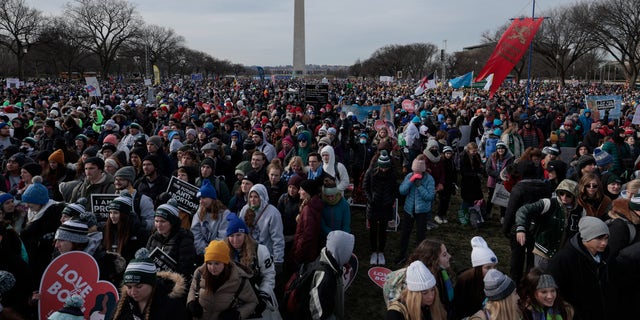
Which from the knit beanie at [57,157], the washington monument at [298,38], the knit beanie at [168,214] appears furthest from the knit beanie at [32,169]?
the washington monument at [298,38]

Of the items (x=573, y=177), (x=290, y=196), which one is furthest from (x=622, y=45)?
(x=290, y=196)

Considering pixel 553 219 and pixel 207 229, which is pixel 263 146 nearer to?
pixel 207 229

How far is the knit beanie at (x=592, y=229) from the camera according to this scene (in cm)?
341

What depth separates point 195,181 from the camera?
5.86 m

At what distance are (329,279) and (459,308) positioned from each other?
102 cm

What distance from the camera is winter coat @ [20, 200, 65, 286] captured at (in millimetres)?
3912

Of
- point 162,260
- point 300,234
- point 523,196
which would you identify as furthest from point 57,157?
point 523,196

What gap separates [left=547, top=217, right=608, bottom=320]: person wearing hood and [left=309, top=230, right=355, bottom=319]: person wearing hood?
165cm

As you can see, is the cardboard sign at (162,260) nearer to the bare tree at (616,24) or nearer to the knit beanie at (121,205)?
the knit beanie at (121,205)

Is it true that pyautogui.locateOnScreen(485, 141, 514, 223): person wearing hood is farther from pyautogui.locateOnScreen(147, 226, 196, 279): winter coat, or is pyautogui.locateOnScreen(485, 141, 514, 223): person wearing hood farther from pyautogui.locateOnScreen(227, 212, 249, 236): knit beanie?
pyautogui.locateOnScreen(147, 226, 196, 279): winter coat

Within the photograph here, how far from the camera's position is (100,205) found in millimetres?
4719

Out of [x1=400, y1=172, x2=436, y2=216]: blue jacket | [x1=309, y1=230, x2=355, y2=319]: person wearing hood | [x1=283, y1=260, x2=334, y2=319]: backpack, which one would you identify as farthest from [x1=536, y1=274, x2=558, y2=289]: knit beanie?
[x1=400, y1=172, x2=436, y2=216]: blue jacket

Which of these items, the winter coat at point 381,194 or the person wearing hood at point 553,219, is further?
the winter coat at point 381,194

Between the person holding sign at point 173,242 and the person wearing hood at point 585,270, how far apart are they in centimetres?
294
